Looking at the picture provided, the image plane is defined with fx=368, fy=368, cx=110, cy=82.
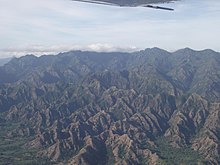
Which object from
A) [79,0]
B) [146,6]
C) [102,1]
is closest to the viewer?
[79,0]

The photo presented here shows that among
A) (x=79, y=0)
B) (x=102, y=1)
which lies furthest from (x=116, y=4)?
(x=79, y=0)

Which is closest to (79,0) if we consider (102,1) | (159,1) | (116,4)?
(102,1)

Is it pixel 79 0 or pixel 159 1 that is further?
pixel 159 1

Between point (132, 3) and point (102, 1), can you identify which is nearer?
→ point (102, 1)

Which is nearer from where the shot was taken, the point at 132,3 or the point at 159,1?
the point at 159,1

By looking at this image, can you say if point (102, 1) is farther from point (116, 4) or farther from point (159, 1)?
point (159, 1)

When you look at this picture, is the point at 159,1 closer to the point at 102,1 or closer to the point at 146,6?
the point at 146,6

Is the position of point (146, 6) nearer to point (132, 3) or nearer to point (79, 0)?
point (132, 3)

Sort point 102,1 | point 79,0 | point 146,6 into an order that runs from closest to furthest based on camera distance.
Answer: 1. point 79,0
2. point 102,1
3. point 146,6
